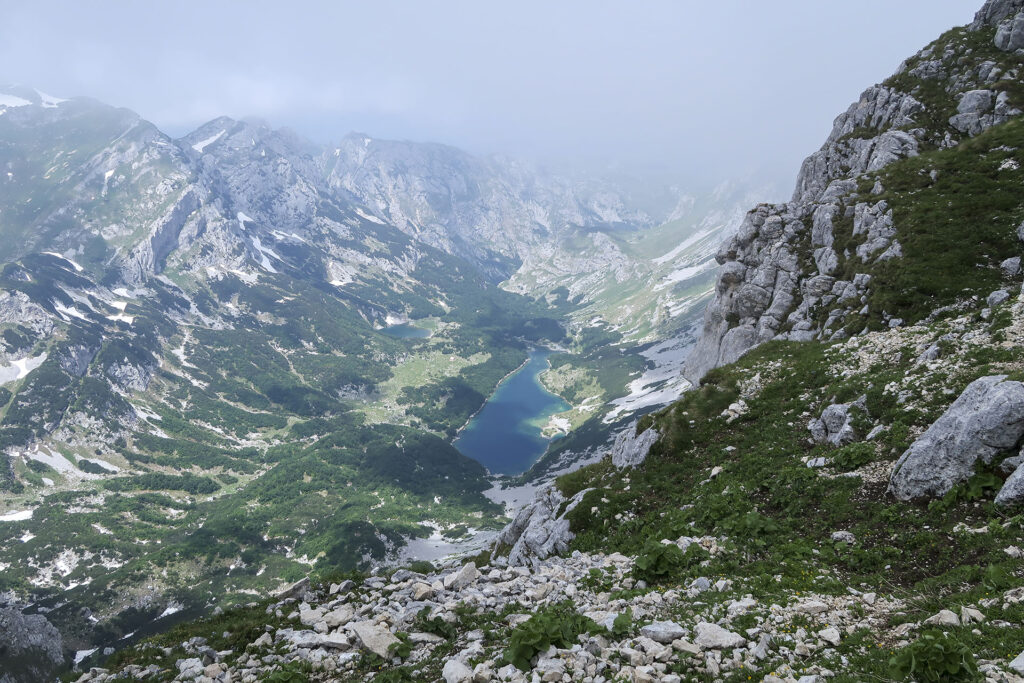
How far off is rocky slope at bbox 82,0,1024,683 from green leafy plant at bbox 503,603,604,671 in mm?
65

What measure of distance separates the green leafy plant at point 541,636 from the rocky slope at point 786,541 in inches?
2.6

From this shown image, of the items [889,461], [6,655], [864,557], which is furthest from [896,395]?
[6,655]

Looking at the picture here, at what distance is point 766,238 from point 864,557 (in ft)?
198

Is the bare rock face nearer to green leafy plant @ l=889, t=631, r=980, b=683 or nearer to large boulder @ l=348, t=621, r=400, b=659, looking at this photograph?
green leafy plant @ l=889, t=631, r=980, b=683

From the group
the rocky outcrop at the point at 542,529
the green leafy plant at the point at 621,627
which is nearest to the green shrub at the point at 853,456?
the rocky outcrop at the point at 542,529

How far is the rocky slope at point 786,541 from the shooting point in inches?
463

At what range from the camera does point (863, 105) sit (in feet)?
289

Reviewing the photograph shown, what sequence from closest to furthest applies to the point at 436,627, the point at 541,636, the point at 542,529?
the point at 541,636, the point at 436,627, the point at 542,529

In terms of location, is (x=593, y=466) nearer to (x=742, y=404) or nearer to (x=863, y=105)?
(x=742, y=404)

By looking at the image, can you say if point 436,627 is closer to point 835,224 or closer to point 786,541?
point 786,541

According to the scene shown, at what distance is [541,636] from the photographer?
13.0 m

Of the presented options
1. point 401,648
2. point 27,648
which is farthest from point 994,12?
point 27,648

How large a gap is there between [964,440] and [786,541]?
712 centimetres

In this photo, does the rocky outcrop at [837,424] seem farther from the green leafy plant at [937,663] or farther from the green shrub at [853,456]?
the green leafy plant at [937,663]
